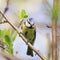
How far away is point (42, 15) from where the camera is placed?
3.93 feet

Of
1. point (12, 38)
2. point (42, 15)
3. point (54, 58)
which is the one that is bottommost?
point (54, 58)

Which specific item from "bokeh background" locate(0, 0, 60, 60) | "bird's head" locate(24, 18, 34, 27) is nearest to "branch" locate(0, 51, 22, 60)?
"bokeh background" locate(0, 0, 60, 60)

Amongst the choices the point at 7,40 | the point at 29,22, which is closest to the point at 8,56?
the point at 7,40

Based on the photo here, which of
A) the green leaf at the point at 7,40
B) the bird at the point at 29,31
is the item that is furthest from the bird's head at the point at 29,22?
the green leaf at the point at 7,40

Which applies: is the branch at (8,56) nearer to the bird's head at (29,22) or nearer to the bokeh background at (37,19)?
the bokeh background at (37,19)

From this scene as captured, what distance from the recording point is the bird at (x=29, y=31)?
1134 millimetres

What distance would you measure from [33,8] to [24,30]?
14 centimetres

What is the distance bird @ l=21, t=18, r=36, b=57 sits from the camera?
3.72ft

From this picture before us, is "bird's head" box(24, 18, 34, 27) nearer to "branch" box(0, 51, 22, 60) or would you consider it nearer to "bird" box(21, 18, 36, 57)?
"bird" box(21, 18, 36, 57)

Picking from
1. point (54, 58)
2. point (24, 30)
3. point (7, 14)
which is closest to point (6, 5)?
point (7, 14)

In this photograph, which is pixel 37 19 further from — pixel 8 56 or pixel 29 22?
pixel 8 56

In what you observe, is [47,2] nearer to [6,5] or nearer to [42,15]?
[42,15]

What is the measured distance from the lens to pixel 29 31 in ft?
3.73

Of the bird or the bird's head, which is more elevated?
the bird's head
